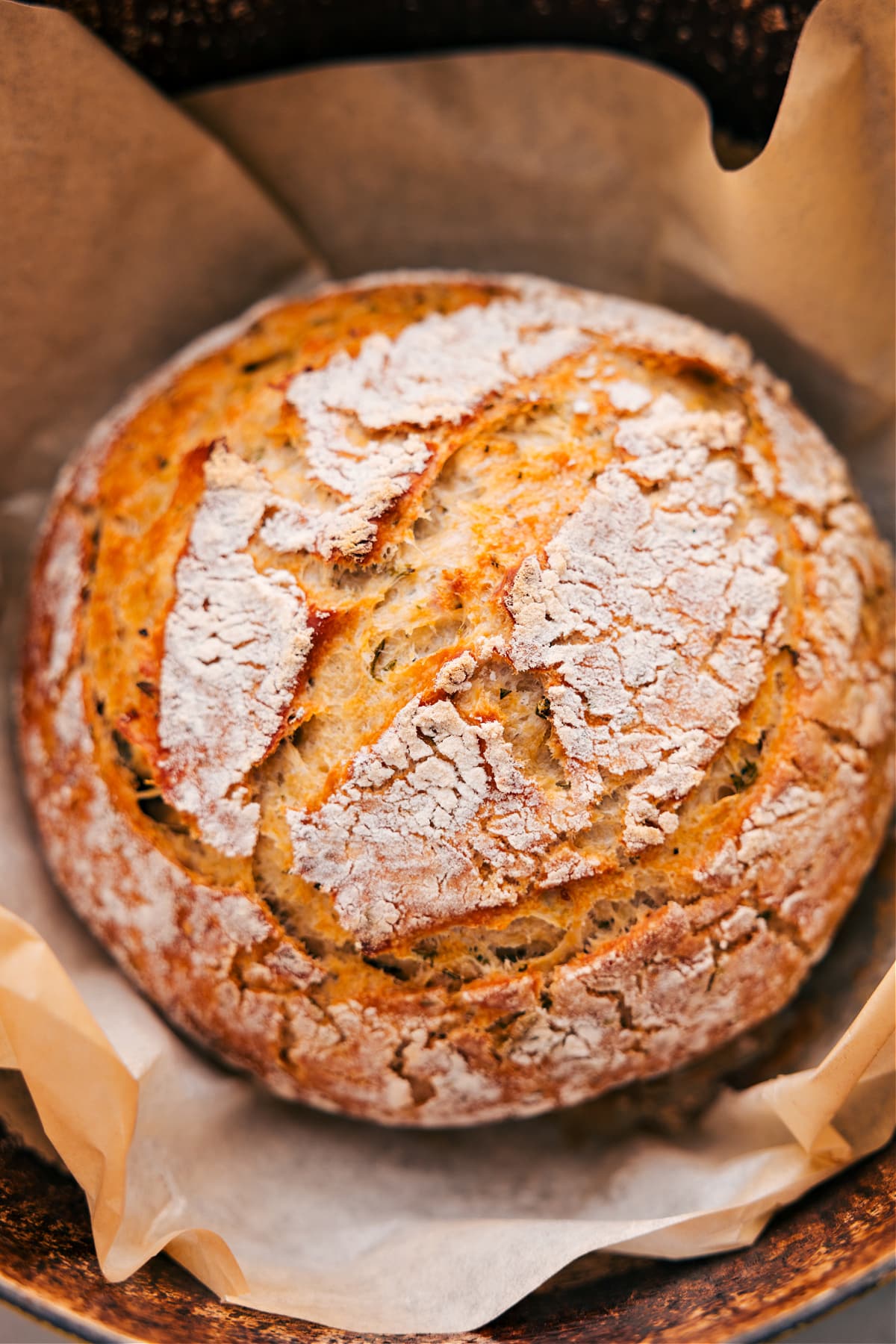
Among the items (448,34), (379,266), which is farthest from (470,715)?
(448,34)

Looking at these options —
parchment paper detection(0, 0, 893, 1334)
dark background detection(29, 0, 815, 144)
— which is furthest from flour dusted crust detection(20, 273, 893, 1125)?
dark background detection(29, 0, 815, 144)

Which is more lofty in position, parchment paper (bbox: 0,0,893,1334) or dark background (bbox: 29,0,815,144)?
dark background (bbox: 29,0,815,144)

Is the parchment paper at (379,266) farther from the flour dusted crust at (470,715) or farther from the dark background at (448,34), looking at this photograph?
the flour dusted crust at (470,715)

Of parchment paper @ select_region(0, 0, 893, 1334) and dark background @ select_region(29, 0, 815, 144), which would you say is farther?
dark background @ select_region(29, 0, 815, 144)

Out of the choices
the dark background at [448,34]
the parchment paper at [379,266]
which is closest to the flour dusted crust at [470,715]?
the parchment paper at [379,266]

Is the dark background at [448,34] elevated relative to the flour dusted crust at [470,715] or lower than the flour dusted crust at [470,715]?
elevated

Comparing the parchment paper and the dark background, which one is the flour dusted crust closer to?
the parchment paper
